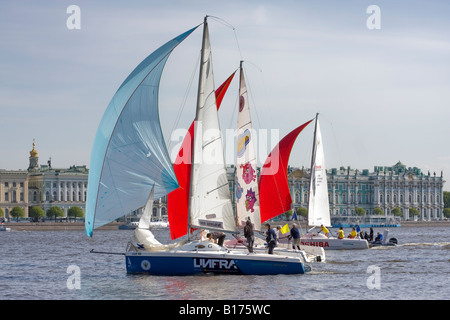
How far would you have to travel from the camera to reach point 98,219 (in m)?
17.9

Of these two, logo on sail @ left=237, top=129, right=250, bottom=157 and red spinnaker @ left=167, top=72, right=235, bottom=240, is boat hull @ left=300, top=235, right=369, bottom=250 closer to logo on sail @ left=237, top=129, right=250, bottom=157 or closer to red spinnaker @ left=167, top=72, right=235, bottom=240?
logo on sail @ left=237, top=129, right=250, bottom=157

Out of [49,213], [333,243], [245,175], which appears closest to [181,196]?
[245,175]

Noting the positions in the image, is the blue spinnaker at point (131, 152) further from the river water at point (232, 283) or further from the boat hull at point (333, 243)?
the boat hull at point (333, 243)

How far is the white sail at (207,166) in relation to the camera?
18578 mm

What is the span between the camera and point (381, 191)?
128500 mm

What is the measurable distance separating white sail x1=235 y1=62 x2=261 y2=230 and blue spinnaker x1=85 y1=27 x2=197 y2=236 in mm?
4569

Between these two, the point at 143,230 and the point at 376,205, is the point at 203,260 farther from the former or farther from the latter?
the point at 376,205

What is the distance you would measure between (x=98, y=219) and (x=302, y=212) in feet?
293

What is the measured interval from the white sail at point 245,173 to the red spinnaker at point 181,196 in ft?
7.34

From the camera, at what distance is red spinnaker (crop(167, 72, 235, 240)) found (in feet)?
65.4

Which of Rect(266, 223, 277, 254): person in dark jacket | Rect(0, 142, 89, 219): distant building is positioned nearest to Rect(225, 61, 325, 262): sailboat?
Rect(266, 223, 277, 254): person in dark jacket

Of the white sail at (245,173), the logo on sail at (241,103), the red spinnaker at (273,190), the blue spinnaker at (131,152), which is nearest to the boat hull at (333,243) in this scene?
the red spinnaker at (273,190)

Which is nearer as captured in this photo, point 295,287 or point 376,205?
point 295,287
